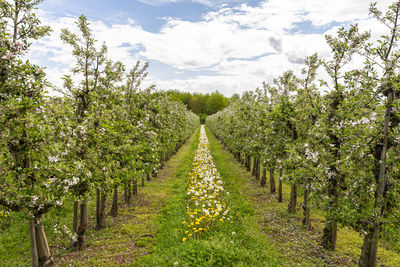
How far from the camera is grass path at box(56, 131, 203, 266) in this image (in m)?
9.32

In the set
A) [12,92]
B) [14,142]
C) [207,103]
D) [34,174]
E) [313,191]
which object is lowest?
[313,191]

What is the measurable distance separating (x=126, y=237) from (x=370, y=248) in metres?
10.0

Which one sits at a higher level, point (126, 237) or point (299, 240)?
point (299, 240)

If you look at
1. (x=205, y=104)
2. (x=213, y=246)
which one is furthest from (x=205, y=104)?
(x=213, y=246)

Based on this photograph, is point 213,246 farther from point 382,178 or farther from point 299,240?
point 382,178

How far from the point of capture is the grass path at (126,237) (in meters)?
9.32

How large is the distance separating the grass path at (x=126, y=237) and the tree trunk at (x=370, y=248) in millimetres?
7995

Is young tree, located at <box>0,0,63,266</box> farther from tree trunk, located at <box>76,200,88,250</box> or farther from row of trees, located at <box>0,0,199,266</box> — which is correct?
tree trunk, located at <box>76,200,88,250</box>

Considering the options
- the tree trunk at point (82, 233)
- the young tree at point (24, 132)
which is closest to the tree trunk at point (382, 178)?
the young tree at point (24, 132)

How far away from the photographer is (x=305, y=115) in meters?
12.4

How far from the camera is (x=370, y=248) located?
7.96 meters

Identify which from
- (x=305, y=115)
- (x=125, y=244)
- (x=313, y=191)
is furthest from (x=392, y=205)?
(x=125, y=244)

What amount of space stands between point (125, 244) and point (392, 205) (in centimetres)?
1034

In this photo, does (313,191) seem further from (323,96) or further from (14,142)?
(14,142)
